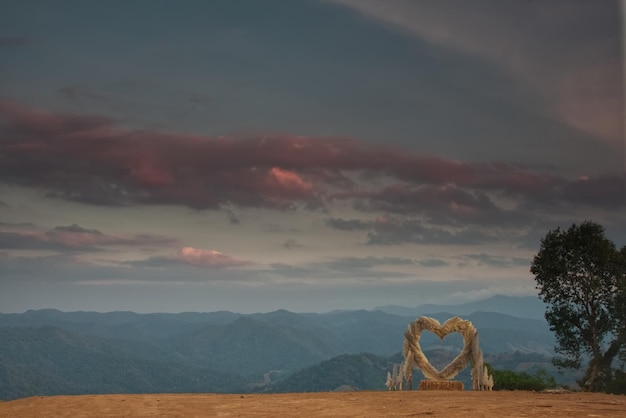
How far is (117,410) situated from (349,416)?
12242 mm

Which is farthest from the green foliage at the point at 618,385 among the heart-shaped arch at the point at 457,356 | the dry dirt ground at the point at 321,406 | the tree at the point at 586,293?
the dry dirt ground at the point at 321,406

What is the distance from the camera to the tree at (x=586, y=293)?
76438 millimetres

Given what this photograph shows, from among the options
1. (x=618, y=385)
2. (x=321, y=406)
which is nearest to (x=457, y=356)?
(x=321, y=406)

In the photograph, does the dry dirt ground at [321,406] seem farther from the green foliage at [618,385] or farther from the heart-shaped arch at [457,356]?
the green foliage at [618,385]

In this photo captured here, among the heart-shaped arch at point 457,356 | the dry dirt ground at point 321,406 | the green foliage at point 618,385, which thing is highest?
the heart-shaped arch at point 457,356

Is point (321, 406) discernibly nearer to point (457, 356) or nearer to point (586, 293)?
point (457, 356)

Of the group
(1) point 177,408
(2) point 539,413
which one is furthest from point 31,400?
(2) point 539,413

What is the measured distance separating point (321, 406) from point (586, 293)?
54.0m

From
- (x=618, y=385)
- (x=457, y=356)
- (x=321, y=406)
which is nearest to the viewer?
(x=321, y=406)

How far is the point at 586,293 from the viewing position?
77.1 metres

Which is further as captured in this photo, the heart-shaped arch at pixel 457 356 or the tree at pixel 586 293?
the tree at pixel 586 293

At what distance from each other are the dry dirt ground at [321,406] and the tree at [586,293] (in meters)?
39.6

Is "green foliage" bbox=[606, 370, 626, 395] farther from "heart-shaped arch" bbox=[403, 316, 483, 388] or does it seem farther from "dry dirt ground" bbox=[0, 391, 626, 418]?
"dry dirt ground" bbox=[0, 391, 626, 418]

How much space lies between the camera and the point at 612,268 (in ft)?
251
